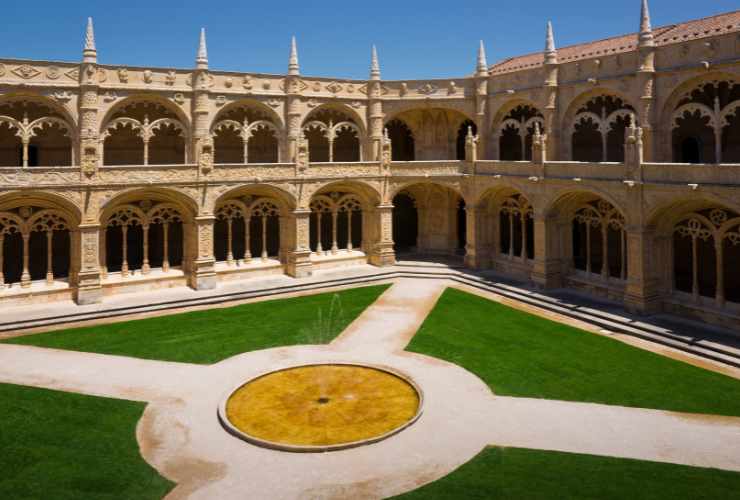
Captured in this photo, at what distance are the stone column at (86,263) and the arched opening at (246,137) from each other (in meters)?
9.13

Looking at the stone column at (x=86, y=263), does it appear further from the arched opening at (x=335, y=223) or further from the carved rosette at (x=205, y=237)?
the arched opening at (x=335, y=223)

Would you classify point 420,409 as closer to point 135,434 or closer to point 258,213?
point 135,434

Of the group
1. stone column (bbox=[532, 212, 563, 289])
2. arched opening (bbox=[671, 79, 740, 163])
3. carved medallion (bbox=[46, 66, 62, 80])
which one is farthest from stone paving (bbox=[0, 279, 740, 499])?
arched opening (bbox=[671, 79, 740, 163])

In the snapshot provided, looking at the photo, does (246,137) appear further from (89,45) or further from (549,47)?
(549,47)

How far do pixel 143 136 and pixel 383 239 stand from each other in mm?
14953

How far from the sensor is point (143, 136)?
30.2 meters

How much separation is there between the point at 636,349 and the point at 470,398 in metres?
8.20

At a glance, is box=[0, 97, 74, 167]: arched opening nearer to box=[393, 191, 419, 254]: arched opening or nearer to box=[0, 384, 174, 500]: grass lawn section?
box=[0, 384, 174, 500]: grass lawn section

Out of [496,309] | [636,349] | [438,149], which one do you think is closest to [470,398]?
[636,349]

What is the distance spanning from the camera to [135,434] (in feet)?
49.9

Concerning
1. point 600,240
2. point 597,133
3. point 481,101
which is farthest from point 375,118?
point 600,240

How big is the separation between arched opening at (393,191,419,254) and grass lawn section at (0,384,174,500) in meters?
28.4

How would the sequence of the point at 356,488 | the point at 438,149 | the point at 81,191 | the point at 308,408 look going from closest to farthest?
the point at 356,488 → the point at 308,408 → the point at 81,191 → the point at 438,149

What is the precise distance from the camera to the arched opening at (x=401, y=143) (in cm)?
4291
